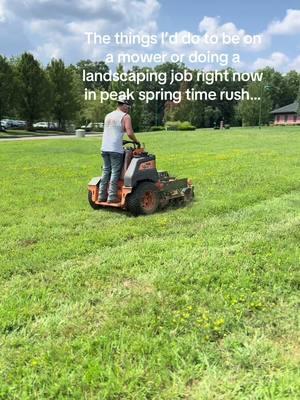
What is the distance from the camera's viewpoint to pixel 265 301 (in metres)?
3.72

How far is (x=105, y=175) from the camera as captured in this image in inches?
280

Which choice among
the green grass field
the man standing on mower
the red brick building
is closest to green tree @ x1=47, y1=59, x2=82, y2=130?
the red brick building

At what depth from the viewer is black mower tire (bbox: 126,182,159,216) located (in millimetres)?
6797

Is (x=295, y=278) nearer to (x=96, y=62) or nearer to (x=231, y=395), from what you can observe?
(x=231, y=395)

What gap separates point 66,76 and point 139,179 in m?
49.5

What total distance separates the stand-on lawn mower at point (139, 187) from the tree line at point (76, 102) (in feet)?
113

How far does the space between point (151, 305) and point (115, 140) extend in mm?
3648

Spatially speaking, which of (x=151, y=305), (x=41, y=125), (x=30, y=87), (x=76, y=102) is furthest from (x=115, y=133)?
(x=41, y=125)

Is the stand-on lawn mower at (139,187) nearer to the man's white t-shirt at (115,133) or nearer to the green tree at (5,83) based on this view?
the man's white t-shirt at (115,133)

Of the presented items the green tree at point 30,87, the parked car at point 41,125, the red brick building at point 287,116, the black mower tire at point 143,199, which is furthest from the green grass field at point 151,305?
the red brick building at point 287,116

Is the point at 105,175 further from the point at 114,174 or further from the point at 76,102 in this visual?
the point at 76,102

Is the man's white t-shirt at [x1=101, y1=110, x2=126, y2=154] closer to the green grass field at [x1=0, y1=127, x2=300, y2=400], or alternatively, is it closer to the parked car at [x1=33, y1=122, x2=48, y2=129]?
the green grass field at [x1=0, y1=127, x2=300, y2=400]

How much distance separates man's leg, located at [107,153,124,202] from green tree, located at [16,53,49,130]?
144ft

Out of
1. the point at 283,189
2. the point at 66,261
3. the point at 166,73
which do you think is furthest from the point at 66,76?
the point at 66,261
